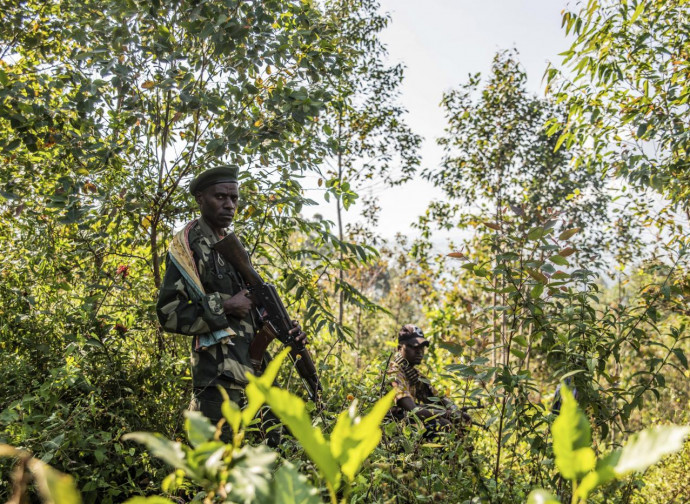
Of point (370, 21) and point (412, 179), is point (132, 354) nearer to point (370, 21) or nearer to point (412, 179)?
point (412, 179)

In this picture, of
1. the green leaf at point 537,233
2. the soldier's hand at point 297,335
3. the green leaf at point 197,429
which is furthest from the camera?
the soldier's hand at point 297,335

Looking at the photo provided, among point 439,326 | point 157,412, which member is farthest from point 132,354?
point 439,326

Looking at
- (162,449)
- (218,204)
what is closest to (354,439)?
(162,449)

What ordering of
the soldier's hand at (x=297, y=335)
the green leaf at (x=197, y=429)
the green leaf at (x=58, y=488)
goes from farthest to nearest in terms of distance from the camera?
the soldier's hand at (x=297, y=335)
the green leaf at (x=197, y=429)
the green leaf at (x=58, y=488)

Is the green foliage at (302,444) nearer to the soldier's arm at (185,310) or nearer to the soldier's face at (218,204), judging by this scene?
the soldier's arm at (185,310)

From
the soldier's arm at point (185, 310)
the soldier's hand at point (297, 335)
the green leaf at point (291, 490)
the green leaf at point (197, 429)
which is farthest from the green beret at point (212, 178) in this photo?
the green leaf at point (291, 490)

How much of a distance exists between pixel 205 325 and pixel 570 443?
214cm

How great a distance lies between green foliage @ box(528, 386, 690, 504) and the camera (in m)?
0.34

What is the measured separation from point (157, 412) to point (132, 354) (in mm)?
600

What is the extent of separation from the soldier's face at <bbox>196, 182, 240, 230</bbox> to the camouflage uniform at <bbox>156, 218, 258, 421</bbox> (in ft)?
0.53

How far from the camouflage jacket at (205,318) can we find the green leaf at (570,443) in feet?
6.77

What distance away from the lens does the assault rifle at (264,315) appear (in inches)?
98.8

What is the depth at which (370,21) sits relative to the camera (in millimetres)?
7289

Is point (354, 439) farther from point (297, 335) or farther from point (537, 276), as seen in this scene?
point (297, 335)
